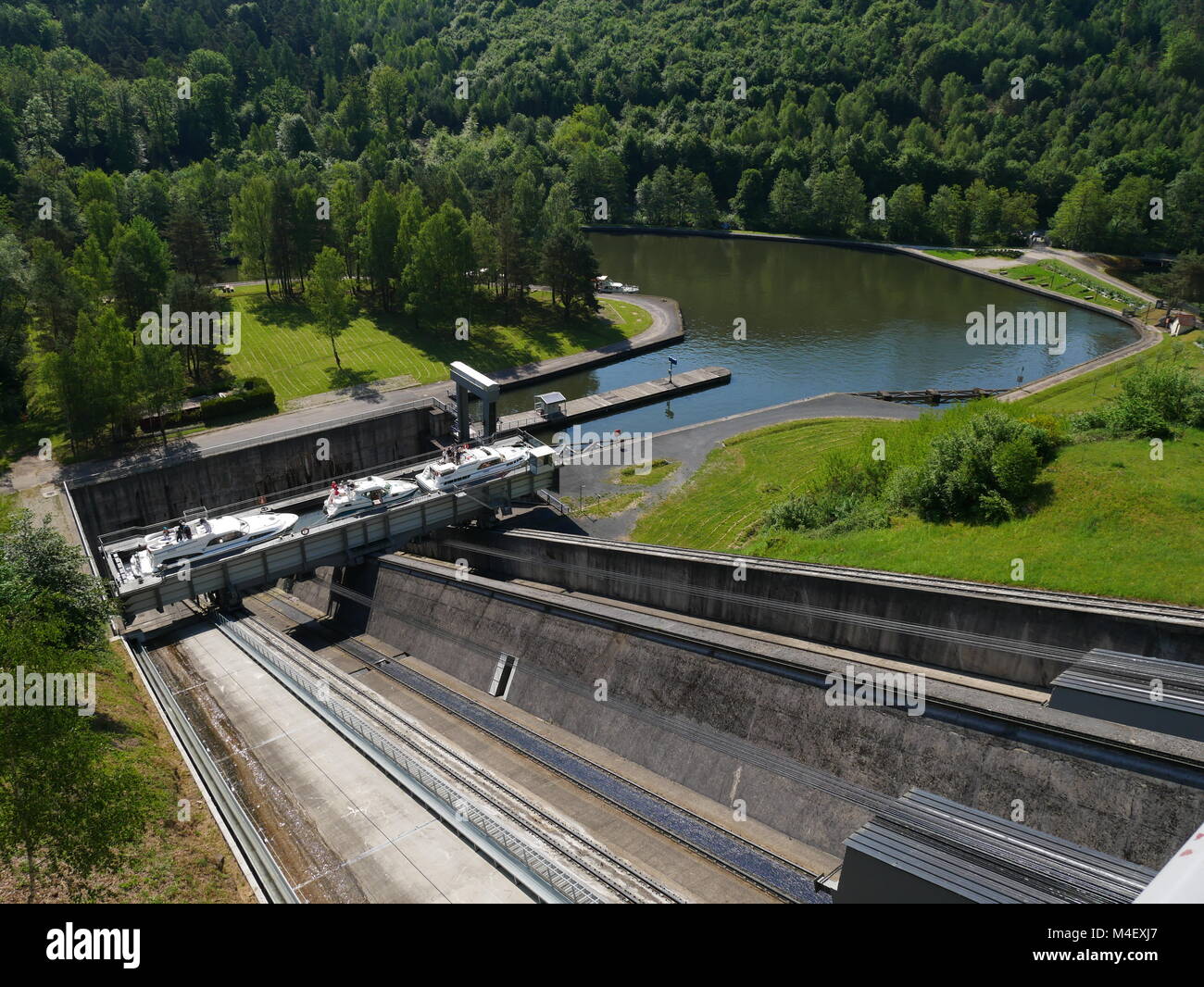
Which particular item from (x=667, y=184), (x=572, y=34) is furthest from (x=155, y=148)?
(x=572, y=34)

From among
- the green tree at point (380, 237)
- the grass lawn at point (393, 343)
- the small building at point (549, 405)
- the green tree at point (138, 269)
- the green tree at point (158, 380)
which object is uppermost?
the green tree at point (380, 237)

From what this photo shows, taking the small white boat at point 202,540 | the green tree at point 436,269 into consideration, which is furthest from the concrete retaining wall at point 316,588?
the green tree at point 436,269

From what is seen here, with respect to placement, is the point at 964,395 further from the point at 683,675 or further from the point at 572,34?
the point at 572,34

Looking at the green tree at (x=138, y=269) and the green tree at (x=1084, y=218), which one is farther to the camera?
the green tree at (x=1084, y=218)

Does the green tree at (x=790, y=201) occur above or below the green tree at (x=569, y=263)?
above

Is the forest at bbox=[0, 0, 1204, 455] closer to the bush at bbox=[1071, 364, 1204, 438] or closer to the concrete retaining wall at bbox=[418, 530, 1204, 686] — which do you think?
the concrete retaining wall at bbox=[418, 530, 1204, 686]

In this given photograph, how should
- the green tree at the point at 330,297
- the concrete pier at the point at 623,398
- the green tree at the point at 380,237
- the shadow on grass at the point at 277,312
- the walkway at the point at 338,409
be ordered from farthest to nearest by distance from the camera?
1. the green tree at the point at 380,237
2. the shadow on grass at the point at 277,312
3. the green tree at the point at 330,297
4. the concrete pier at the point at 623,398
5. the walkway at the point at 338,409

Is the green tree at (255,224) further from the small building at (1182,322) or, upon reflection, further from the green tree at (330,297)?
the small building at (1182,322)
